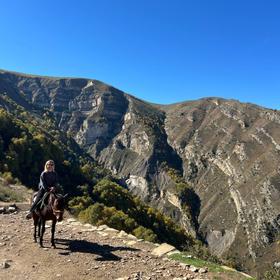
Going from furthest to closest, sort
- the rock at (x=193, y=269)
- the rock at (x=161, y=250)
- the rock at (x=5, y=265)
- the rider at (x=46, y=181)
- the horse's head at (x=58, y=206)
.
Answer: the rider at (x=46, y=181)
the rock at (x=161, y=250)
the horse's head at (x=58, y=206)
the rock at (x=5, y=265)
the rock at (x=193, y=269)

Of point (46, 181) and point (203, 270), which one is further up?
point (46, 181)

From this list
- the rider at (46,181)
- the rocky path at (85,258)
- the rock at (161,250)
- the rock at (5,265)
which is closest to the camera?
the rocky path at (85,258)

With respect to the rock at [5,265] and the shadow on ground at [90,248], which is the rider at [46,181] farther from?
the rock at [5,265]

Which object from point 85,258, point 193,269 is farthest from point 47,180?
point 193,269

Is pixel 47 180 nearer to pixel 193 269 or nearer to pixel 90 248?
pixel 90 248

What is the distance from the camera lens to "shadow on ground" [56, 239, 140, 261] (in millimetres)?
15256

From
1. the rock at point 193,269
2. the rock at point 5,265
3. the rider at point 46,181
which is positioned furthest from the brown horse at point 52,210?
the rock at point 193,269

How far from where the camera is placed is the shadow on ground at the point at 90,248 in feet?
50.1

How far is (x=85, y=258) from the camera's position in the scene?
587 inches

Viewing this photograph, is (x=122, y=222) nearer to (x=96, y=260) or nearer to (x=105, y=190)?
(x=105, y=190)

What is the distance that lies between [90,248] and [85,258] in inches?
55.4

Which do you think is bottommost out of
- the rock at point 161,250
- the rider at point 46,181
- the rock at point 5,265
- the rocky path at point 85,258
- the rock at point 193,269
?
the rock at point 5,265

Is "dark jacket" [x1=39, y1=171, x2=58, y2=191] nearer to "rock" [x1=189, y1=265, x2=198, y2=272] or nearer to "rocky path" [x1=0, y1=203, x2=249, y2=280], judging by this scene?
"rocky path" [x1=0, y1=203, x2=249, y2=280]

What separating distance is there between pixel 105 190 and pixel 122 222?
24.6 metres
